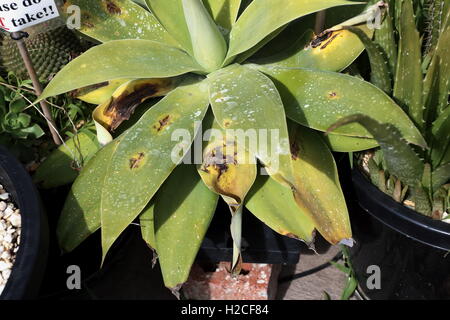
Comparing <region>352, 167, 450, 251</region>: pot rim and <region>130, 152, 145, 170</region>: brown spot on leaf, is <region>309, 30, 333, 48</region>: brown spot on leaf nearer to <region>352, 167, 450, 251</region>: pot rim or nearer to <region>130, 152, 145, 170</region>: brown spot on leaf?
<region>352, 167, 450, 251</region>: pot rim

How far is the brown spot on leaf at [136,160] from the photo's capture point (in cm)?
89

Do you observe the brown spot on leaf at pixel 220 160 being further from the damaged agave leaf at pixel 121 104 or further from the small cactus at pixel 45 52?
the small cactus at pixel 45 52

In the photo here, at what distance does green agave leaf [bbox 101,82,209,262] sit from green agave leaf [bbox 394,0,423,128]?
0.35 meters

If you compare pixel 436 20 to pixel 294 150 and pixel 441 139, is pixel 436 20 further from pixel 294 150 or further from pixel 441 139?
pixel 294 150

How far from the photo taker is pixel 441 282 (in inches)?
41.1

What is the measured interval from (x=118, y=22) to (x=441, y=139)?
67cm

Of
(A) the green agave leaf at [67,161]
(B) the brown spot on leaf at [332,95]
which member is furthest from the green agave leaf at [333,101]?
(A) the green agave leaf at [67,161]

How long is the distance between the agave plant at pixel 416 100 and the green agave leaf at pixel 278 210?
186 millimetres

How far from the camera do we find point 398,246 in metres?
1.04

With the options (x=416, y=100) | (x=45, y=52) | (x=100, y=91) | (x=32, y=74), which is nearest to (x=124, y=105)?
(x=100, y=91)

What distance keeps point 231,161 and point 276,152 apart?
126 millimetres
